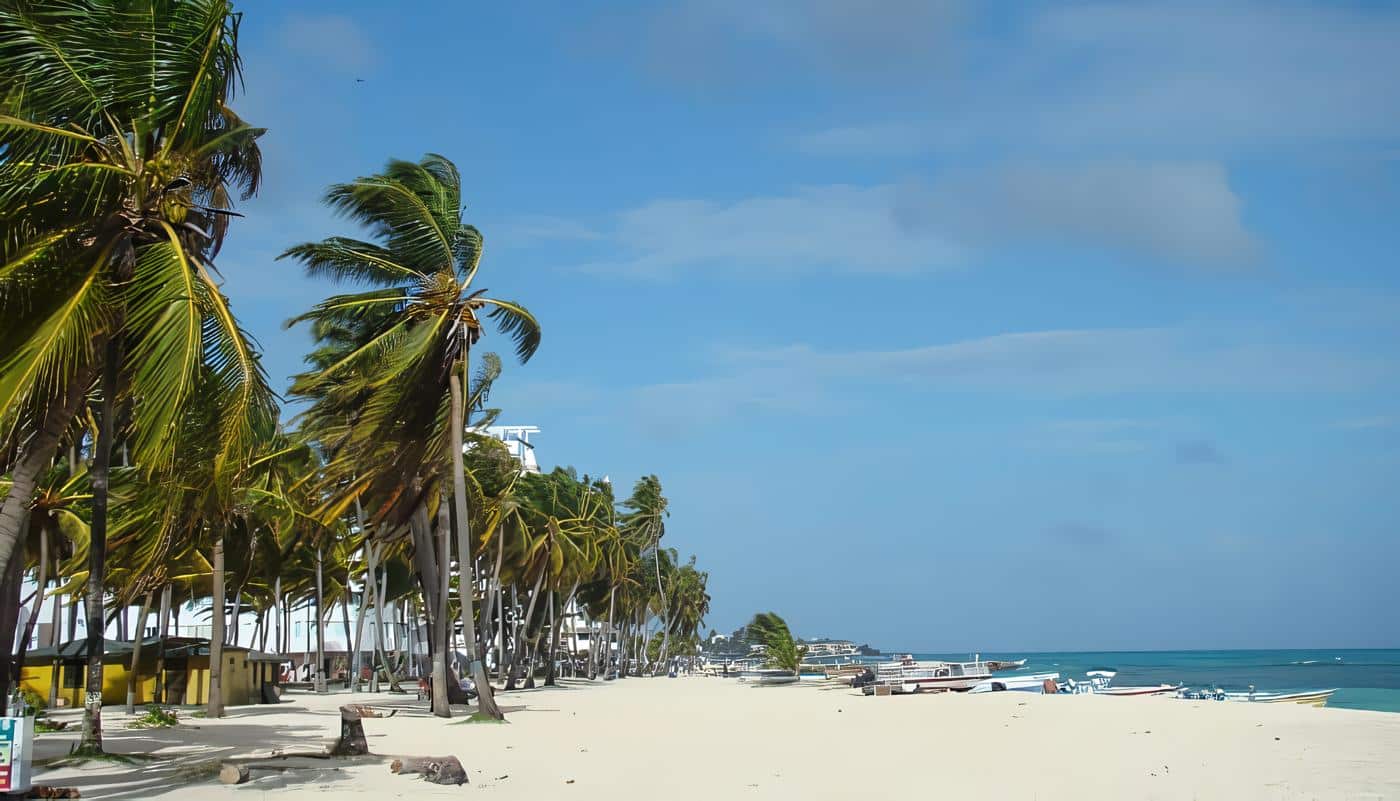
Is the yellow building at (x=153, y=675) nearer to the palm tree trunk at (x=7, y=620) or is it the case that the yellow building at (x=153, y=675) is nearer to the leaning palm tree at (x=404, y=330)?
the leaning palm tree at (x=404, y=330)

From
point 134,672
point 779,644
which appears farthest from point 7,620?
point 779,644

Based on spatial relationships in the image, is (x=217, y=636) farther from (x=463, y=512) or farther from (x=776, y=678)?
(x=776, y=678)

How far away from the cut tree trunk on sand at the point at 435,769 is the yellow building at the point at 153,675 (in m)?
19.5

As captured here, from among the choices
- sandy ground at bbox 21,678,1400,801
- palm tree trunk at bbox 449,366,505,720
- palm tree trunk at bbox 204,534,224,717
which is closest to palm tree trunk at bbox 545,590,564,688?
sandy ground at bbox 21,678,1400,801

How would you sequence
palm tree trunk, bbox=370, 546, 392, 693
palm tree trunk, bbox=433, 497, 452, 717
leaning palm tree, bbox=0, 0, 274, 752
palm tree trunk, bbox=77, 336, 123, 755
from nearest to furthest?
1. leaning palm tree, bbox=0, 0, 274, 752
2. palm tree trunk, bbox=77, 336, 123, 755
3. palm tree trunk, bbox=433, 497, 452, 717
4. palm tree trunk, bbox=370, 546, 392, 693

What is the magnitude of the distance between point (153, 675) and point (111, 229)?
2328 centimetres

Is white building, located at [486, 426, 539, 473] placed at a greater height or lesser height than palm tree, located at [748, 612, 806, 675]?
greater

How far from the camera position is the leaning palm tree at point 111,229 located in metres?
10.5

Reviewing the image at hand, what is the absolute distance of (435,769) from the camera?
12469mm

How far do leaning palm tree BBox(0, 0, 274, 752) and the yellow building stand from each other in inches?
824

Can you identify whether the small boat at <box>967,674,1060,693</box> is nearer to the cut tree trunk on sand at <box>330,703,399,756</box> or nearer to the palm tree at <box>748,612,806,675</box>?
the palm tree at <box>748,612,806,675</box>

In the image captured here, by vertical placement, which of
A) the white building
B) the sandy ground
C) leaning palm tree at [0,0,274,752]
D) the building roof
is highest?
the white building

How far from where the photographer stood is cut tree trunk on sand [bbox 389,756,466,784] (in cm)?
1234

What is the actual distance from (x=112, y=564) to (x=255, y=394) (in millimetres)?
14483
